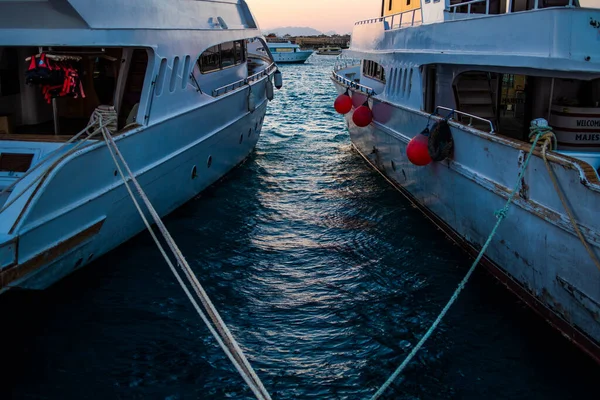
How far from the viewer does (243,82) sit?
1440cm

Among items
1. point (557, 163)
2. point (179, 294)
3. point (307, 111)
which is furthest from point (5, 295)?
point (307, 111)

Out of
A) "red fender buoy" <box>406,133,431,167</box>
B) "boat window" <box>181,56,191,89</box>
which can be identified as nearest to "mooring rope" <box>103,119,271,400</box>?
"boat window" <box>181,56,191,89</box>

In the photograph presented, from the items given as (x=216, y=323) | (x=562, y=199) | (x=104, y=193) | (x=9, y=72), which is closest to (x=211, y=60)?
(x=9, y=72)

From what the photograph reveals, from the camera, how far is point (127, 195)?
28.8ft

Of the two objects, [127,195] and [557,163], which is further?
[127,195]

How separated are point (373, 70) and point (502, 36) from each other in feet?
24.8

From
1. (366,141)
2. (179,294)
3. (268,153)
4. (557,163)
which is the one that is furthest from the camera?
(268,153)

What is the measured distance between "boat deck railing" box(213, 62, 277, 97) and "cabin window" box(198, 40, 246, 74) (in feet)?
1.40

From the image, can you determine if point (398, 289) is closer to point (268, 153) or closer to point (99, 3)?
point (99, 3)

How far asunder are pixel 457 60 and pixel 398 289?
3.71 meters

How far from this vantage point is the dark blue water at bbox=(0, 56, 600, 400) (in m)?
5.92

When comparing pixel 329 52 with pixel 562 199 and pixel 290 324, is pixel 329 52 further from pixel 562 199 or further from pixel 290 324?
pixel 562 199

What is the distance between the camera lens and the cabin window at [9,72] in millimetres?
9664

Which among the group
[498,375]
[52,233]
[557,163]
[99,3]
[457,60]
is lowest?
[498,375]
